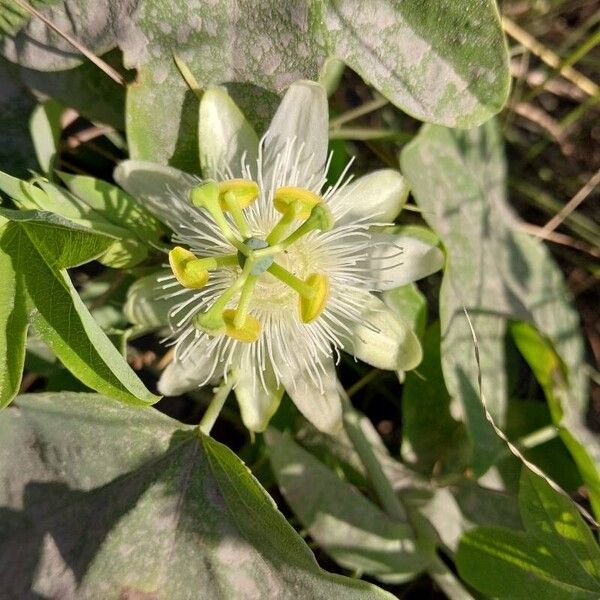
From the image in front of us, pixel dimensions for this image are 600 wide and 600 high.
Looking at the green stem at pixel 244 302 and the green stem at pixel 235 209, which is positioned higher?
the green stem at pixel 235 209

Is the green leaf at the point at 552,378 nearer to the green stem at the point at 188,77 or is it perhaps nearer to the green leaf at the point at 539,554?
the green leaf at the point at 539,554

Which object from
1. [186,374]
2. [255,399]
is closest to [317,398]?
[255,399]

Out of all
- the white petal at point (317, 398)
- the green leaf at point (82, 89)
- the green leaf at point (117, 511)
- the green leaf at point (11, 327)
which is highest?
the green leaf at point (82, 89)

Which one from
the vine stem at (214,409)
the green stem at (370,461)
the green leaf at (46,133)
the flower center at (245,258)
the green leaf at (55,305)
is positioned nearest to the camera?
the green leaf at (55,305)

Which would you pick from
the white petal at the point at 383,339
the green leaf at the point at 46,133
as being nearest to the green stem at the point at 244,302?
the white petal at the point at 383,339

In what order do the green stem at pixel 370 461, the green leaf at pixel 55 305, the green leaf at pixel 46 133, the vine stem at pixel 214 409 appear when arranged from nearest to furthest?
the green leaf at pixel 55 305
the vine stem at pixel 214 409
the green leaf at pixel 46 133
the green stem at pixel 370 461

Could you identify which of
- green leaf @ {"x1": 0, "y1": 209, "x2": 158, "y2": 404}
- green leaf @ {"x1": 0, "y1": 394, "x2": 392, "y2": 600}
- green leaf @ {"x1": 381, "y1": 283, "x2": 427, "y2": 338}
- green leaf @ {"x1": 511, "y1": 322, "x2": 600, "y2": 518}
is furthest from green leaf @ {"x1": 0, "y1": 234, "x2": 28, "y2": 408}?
green leaf @ {"x1": 511, "y1": 322, "x2": 600, "y2": 518}

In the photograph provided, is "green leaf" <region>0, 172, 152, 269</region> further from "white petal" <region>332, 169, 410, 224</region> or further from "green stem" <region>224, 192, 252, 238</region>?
"white petal" <region>332, 169, 410, 224</region>

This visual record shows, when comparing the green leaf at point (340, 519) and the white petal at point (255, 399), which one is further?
the green leaf at point (340, 519)
